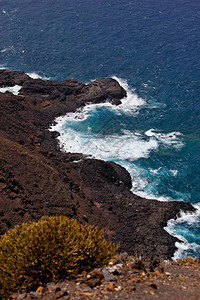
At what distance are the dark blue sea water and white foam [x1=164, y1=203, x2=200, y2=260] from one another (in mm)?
113

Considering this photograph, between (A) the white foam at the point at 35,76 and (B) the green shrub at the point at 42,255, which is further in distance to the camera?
(A) the white foam at the point at 35,76

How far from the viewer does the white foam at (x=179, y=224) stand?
32.6 metres

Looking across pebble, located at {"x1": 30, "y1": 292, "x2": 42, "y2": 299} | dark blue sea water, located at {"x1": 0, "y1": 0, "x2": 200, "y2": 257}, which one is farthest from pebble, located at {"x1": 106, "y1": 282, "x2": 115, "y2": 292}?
dark blue sea water, located at {"x1": 0, "y1": 0, "x2": 200, "y2": 257}

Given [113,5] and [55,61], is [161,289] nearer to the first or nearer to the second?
[55,61]

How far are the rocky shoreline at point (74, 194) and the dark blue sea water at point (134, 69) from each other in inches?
101

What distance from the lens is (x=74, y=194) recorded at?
35062 mm

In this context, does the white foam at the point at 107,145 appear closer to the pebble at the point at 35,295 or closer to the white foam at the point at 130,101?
the white foam at the point at 130,101

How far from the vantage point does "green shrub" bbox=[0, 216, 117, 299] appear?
12.3m

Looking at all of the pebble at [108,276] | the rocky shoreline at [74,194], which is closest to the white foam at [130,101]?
the rocky shoreline at [74,194]

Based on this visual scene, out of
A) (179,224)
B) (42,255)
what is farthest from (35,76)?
(42,255)

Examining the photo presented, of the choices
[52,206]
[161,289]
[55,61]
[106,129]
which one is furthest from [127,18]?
[161,289]

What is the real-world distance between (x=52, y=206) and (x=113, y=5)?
318ft

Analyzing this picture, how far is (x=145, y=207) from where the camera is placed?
119 feet

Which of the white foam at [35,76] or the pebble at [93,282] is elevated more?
the white foam at [35,76]
